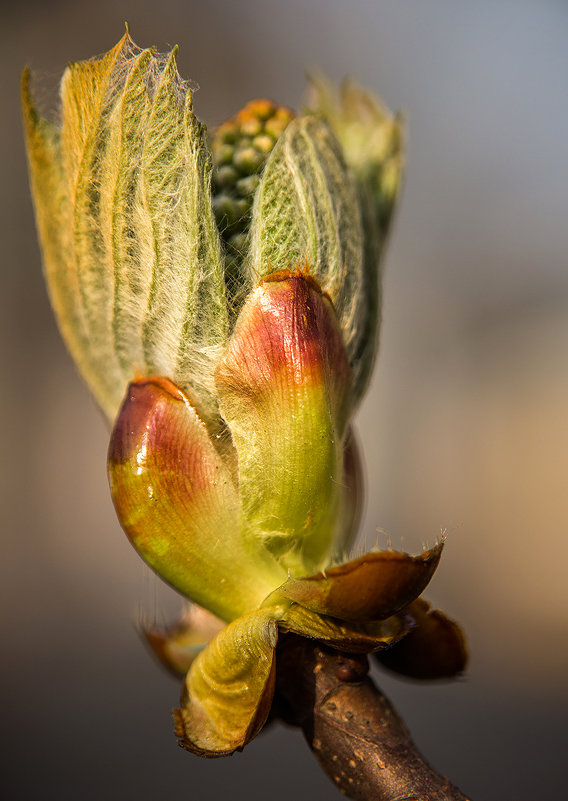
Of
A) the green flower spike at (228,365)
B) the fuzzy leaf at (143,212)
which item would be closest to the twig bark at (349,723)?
the green flower spike at (228,365)

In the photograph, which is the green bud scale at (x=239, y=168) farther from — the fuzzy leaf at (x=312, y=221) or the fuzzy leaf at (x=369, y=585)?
the fuzzy leaf at (x=369, y=585)

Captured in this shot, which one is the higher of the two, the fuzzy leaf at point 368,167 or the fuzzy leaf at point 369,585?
the fuzzy leaf at point 368,167

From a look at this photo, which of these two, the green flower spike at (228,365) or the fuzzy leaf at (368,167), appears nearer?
the green flower spike at (228,365)

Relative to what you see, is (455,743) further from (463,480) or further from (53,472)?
(53,472)

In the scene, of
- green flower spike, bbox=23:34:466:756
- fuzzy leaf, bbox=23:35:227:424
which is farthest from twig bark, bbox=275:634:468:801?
Answer: fuzzy leaf, bbox=23:35:227:424

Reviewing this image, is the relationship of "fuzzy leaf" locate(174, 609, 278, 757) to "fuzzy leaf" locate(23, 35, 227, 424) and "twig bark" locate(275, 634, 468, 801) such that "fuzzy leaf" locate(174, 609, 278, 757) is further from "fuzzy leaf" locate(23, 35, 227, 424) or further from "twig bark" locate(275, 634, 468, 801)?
"fuzzy leaf" locate(23, 35, 227, 424)

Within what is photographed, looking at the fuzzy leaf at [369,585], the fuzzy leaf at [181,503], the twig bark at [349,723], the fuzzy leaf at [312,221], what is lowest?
the twig bark at [349,723]

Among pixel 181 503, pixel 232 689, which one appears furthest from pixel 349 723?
pixel 181 503
